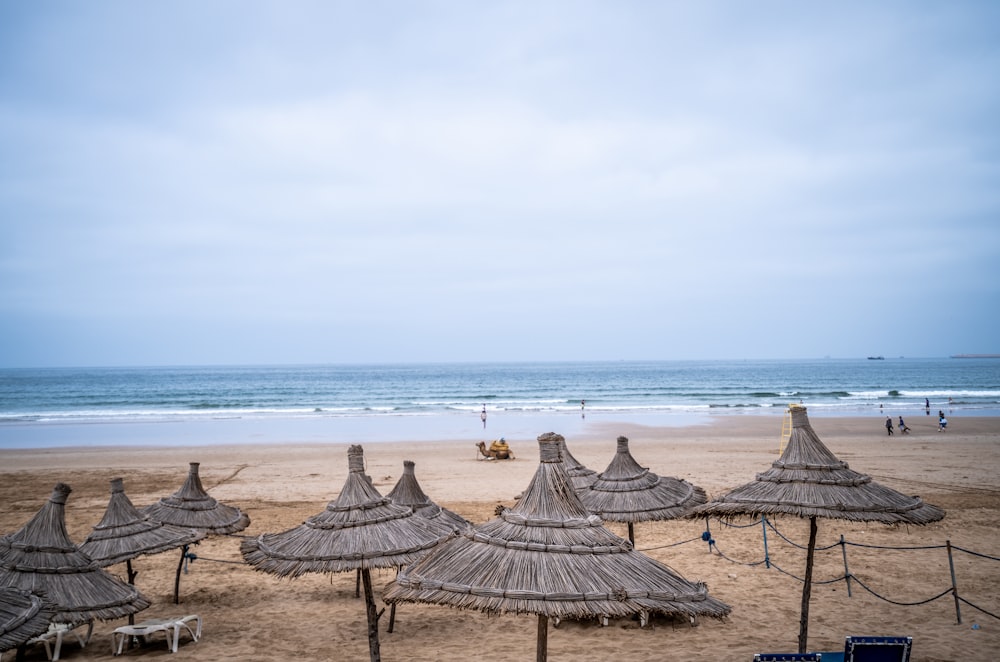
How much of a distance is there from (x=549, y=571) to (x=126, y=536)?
23.5 ft

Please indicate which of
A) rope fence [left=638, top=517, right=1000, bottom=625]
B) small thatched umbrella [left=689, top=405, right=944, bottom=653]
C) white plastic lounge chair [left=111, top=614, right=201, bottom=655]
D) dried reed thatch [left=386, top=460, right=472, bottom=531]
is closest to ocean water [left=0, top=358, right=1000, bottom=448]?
rope fence [left=638, top=517, right=1000, bottom=625]

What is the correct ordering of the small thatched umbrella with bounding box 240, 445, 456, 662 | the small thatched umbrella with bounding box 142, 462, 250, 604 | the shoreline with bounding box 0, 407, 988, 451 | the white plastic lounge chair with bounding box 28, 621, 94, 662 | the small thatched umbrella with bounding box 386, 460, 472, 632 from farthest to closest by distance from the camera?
the shoreline with bounding box 0, 407, 988, 451, the small thatched umbrella with bounding box 142, 462, 250, 604, the small thatched umbrella with bounding box 386, 460, 472, 632, the white plastic lounge chair with bounding box 28, 621, 94, 662, the small thatched umbrella with bounding box 240, 445, 456, 662

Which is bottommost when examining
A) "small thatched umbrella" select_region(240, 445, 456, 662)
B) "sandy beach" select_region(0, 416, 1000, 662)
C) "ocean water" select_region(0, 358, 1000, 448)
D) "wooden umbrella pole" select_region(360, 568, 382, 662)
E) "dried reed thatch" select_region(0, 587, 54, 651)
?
"ocean water" select_region(0, 358, 1000, 448)

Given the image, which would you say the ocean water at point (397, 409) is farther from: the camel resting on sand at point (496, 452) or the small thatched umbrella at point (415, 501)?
the small thatched umbrella at point (415, 501)

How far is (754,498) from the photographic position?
757cm

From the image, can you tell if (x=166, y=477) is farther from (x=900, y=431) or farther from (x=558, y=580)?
(x=900, y=431)

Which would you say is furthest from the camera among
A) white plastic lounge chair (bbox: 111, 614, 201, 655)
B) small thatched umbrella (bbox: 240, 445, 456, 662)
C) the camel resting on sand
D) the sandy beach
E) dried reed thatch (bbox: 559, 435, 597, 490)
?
the camel resting on sand

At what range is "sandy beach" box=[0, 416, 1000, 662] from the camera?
9.09 metres

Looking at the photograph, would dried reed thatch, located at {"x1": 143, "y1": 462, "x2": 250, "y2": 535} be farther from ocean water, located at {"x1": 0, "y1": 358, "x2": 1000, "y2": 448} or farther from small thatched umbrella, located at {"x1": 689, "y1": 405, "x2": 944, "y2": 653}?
ocean water, located at {"x1": 0, "y1": 358, "x2": 1000, "y2": 448}

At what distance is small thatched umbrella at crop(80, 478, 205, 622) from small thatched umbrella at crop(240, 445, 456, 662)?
2.69 meters

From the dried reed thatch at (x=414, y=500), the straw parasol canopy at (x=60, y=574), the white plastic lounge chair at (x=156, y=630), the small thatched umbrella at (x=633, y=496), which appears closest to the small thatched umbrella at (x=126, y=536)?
the white plastic lounge chair at (x=156, y=630)

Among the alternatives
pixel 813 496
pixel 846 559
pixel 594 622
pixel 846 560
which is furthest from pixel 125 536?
pixel 846 559

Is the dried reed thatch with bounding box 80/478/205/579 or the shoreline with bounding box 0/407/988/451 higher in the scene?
the dried reed thatch with bounding box 80/478/205/579

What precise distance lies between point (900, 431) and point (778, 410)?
1527cm
